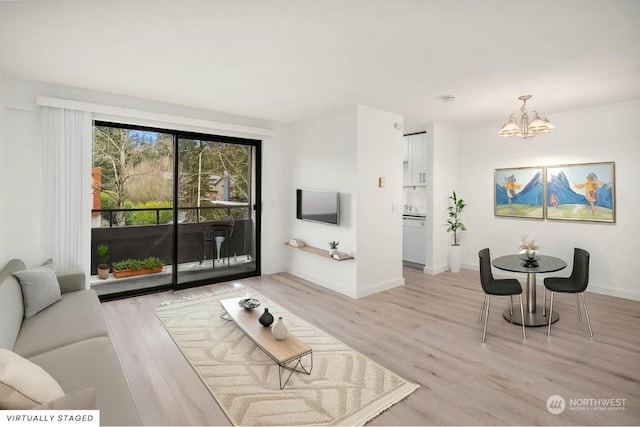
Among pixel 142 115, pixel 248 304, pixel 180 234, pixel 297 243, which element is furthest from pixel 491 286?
pixel 142 115

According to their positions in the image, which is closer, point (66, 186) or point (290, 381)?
point (290, 381)

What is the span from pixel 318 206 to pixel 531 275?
283 cm

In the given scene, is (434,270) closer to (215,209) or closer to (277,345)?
(215,209)

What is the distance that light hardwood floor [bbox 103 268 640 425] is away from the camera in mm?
2113

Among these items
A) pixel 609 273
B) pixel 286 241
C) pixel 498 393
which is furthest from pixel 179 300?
pixel 609 273

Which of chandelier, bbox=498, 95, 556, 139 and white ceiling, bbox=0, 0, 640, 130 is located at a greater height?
white ceiling, bbox=0, 0, 640, 130

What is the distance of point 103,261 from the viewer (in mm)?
4895

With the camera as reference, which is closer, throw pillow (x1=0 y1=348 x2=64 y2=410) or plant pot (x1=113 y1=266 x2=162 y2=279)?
throw pillow (x1=0 y1=348 x2=64 y2=410)

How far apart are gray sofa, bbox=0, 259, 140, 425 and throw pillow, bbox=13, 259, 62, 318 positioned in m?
0.04

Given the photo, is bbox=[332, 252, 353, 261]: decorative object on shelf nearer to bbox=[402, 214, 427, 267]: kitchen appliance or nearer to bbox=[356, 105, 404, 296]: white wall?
bbox=[356, 105, 404, 296]: white wall

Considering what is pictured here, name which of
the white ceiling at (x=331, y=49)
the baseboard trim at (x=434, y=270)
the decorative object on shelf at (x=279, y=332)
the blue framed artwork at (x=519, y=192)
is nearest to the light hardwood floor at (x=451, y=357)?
the decorative object on shelf at (x=279, y=332)

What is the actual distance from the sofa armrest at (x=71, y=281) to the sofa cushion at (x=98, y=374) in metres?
1.33

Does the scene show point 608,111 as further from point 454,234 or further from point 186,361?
point 186,361

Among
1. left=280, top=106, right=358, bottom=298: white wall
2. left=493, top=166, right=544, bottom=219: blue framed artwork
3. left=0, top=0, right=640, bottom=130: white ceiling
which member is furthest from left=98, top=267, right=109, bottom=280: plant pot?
left=493, top=166, right=544, bottom=219: blue framed artwork
